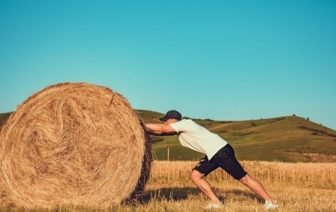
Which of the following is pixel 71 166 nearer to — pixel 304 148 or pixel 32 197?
pixel 32 197

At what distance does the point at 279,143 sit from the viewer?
160ft

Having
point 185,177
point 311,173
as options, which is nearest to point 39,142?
point 185,177

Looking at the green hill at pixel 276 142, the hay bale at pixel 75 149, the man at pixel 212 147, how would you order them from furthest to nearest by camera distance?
1. the green hill at pixel 276 142
2. the hay bale at pixel 75 149
3. the man at pixel 212 147

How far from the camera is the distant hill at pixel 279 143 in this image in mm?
39562

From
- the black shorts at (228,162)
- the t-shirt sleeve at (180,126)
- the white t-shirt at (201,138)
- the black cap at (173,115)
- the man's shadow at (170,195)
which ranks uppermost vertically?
the black cap at (173,115)

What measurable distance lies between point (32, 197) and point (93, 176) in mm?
1145

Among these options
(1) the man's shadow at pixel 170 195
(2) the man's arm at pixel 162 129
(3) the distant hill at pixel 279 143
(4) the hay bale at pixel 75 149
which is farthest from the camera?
(3) the distant hill at pixel 279 143

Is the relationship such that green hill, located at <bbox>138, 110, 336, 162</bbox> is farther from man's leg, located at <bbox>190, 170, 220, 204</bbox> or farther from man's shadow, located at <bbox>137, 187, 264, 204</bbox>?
man's leg, located at <bbox>190, 170, 220, 204</bbox>

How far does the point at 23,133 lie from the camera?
8.30m

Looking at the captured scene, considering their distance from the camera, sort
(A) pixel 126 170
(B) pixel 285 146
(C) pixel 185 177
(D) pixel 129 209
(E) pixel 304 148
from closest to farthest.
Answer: (D) pixel 129 209
(A) pixel 126 170
(C) pixel 185 177
(E) pixel 304 148
(B) pixel 285 146

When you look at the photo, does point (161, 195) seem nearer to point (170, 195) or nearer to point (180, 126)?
point (170, 195)

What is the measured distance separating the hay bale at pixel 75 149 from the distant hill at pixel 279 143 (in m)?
18.6

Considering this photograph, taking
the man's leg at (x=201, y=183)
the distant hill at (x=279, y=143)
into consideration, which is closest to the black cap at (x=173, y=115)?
the man's leg at (x=201, y=183)

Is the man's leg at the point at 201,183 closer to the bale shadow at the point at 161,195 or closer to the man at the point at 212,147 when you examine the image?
the man at the point at 212,147
